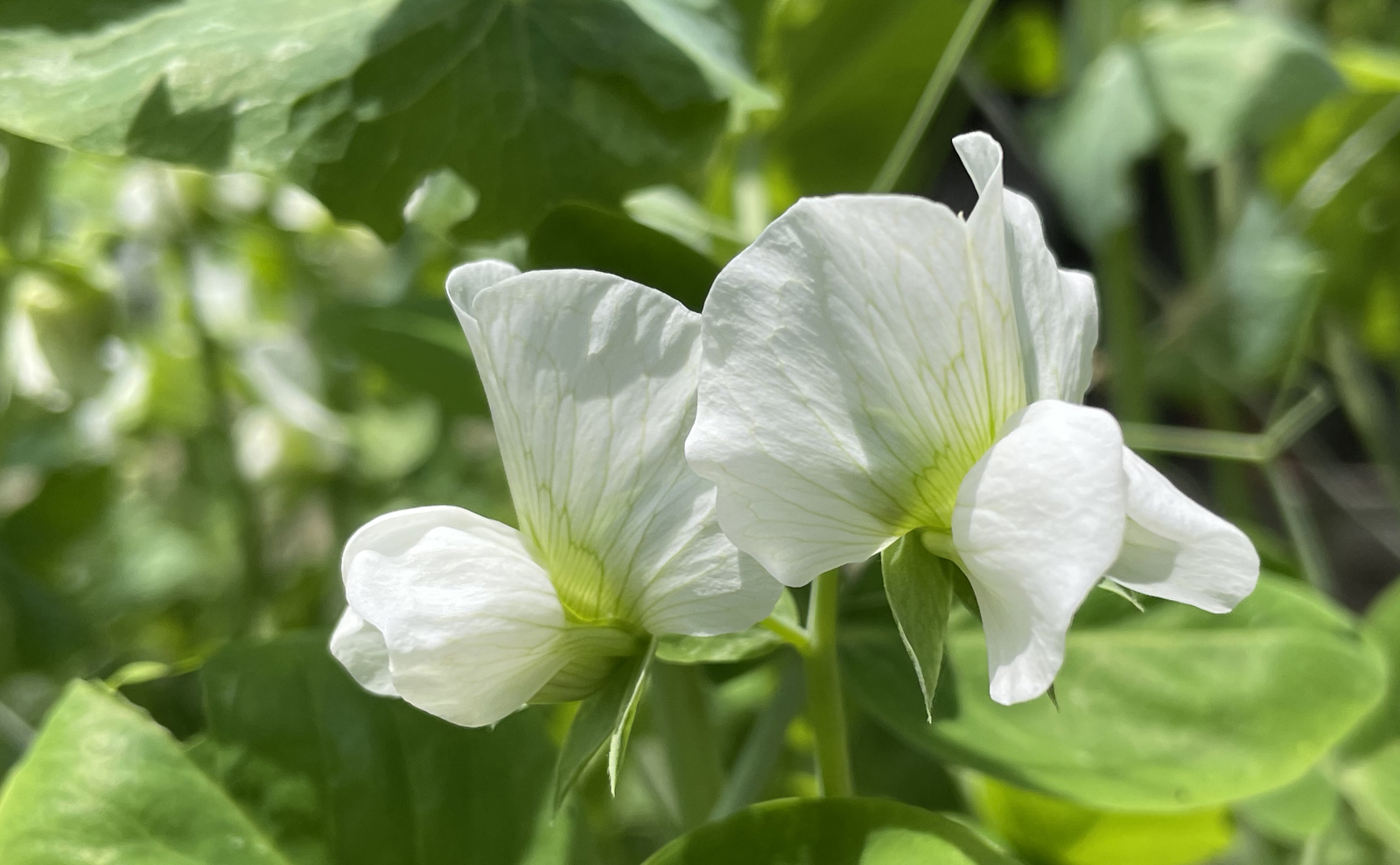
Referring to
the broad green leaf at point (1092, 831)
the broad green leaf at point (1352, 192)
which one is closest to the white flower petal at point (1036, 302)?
the broad green leaf at point (1092, 831)

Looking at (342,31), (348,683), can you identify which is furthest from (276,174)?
(348,683)

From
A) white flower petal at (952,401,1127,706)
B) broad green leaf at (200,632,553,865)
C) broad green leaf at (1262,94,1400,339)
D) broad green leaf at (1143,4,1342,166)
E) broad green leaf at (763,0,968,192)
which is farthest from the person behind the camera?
broad green leaf at (1262,94,1400,339)

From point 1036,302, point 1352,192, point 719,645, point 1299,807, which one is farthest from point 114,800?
point 1352,192

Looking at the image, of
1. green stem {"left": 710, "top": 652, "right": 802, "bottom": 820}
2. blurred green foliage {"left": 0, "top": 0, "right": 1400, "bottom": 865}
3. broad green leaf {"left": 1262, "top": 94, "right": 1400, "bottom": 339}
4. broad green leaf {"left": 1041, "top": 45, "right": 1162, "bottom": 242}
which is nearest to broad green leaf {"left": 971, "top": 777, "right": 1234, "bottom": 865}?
blurred green foliage {"left": 0, "top": 0, "right": 1400, "bottom": 865}

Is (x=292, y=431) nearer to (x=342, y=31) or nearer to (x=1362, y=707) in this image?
(x=342, y=31)

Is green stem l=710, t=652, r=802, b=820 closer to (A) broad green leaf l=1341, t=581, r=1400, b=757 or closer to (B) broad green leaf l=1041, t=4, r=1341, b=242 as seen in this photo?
(A) broad green leaf l=1341, t=581, r=1400, b=757

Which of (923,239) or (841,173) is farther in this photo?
(841,173)

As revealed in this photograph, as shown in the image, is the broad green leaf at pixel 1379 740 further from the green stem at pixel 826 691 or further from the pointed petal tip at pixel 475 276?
the pointed petal tip at pixel 475 276
